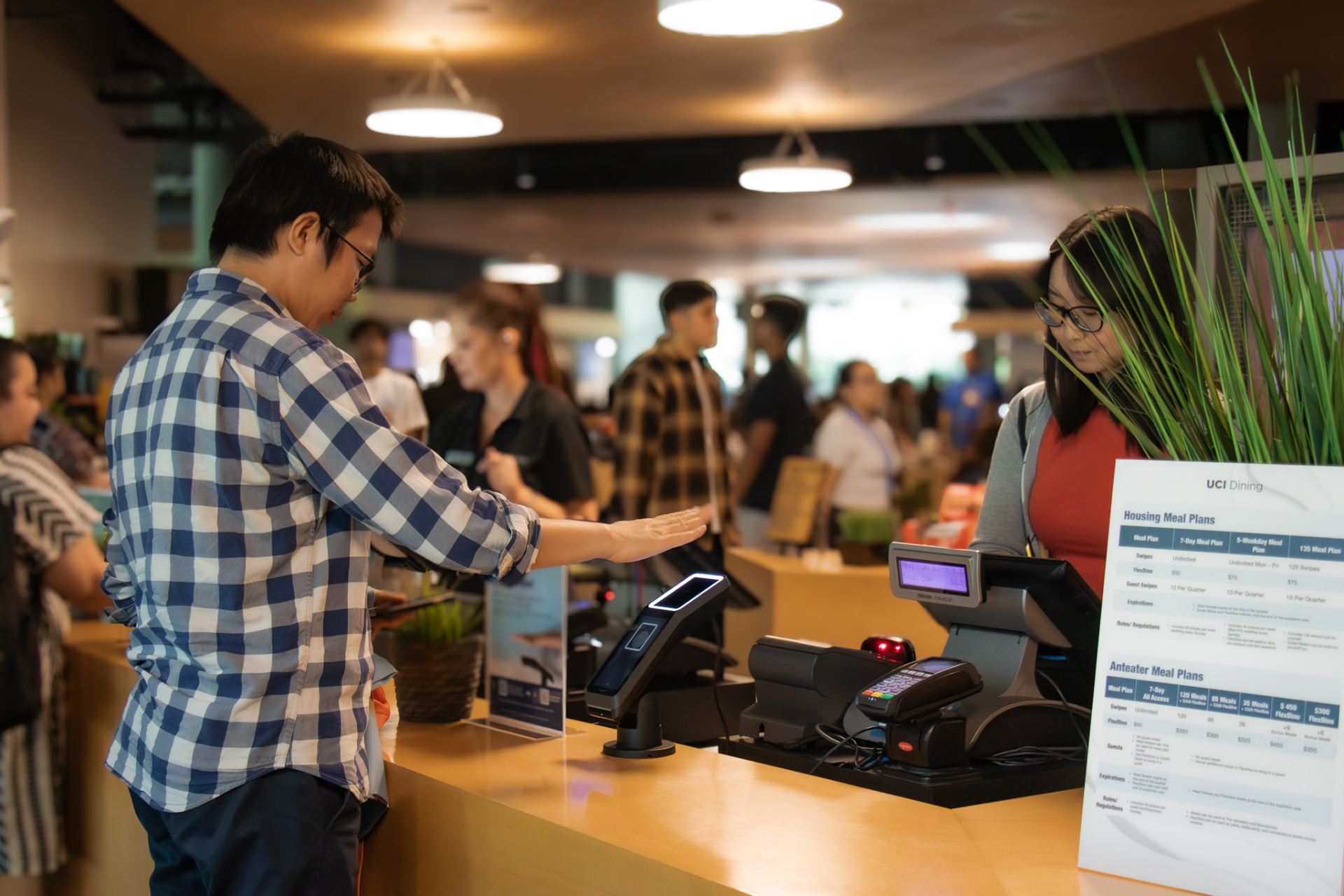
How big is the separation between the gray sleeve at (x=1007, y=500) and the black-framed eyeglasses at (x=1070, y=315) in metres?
0.32

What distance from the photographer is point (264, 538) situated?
63.7 inches

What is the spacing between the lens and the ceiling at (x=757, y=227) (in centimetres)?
1213

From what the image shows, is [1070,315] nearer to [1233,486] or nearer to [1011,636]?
[1011,636]

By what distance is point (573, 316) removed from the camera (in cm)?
2064

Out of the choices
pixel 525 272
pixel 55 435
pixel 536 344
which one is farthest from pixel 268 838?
pixel 525 272

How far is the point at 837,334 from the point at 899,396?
10.4m

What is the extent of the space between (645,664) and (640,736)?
0.13 m

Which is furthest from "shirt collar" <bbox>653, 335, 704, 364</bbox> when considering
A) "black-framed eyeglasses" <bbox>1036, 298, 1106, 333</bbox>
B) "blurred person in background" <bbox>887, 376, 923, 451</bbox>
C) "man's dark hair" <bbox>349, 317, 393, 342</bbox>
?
"blurred person in background" <bbox>887, 376, 923, 451</bbox>

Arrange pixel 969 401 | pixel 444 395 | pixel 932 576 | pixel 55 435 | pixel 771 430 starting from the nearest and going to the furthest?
pixel 932 576, pixel 55 435, pixel 444 395, pixel 771 430, pixel 969 401

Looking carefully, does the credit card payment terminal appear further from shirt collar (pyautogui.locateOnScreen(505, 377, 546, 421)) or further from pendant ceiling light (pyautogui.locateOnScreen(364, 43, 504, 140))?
pendant ceiling light (pyautogui.locateOnScreen(364, 43, 504, 140))

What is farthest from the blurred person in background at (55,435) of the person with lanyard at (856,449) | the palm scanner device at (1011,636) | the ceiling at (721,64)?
the person with lanyard at (856,449)

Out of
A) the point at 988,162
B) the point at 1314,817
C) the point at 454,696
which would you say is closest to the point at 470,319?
the point at 454,696

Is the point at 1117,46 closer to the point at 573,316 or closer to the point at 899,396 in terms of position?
the point at 899,396

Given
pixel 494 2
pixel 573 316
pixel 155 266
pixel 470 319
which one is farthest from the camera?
pixel 573 316
